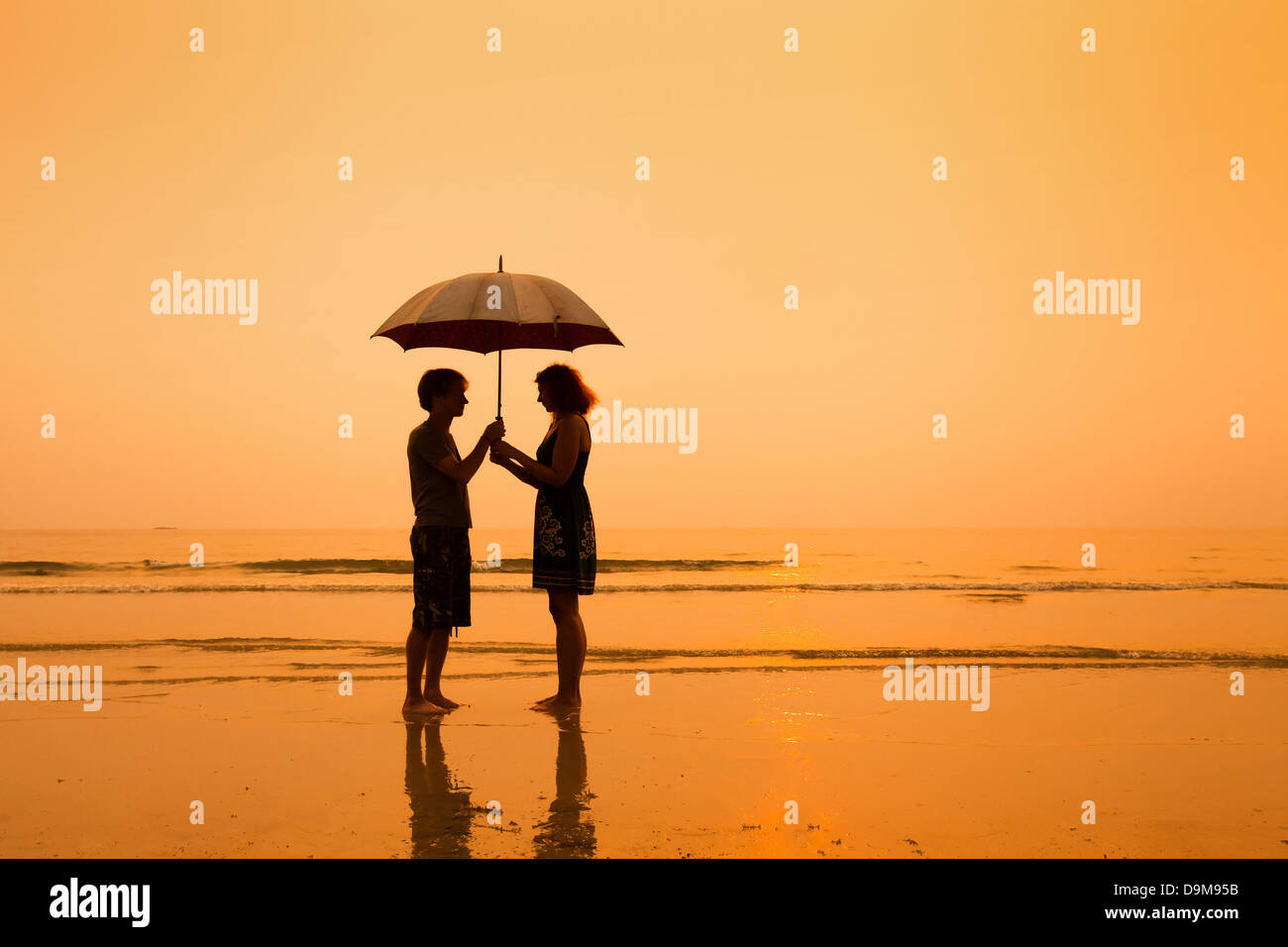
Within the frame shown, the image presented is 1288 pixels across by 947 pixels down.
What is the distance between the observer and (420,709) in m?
5.66

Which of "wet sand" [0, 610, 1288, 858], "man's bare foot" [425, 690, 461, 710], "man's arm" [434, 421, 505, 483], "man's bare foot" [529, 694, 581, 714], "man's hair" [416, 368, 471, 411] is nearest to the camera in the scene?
"wet sand" [0, 610, 1288, 858]

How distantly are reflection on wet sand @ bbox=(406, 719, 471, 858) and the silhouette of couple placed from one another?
0.72 meters

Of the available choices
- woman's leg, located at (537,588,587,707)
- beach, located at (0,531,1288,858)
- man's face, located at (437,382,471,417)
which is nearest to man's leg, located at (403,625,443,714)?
beach, located at (0,531,1288,858)

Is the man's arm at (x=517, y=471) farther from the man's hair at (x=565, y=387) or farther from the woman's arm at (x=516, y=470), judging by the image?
the man's hair at (x=565, y=387)

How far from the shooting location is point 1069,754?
16.1 feet

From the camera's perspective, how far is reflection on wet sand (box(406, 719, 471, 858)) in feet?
11.1

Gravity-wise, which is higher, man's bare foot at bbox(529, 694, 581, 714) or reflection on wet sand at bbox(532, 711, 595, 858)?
man's bare foot at bbox(529, 694, 581, 714)

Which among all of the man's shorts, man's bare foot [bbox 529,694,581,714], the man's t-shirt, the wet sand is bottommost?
the wet sand

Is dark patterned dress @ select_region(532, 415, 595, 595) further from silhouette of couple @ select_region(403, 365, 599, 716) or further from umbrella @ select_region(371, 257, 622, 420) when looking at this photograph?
umbrella @ select_region(371, 257, 622, 420)

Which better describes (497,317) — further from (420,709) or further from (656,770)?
(656,770)

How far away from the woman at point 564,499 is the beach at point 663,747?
791mm

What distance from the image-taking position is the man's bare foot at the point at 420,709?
18.5 feet

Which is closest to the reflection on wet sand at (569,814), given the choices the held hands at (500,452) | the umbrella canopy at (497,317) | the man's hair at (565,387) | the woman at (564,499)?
the woman at (564,499)
